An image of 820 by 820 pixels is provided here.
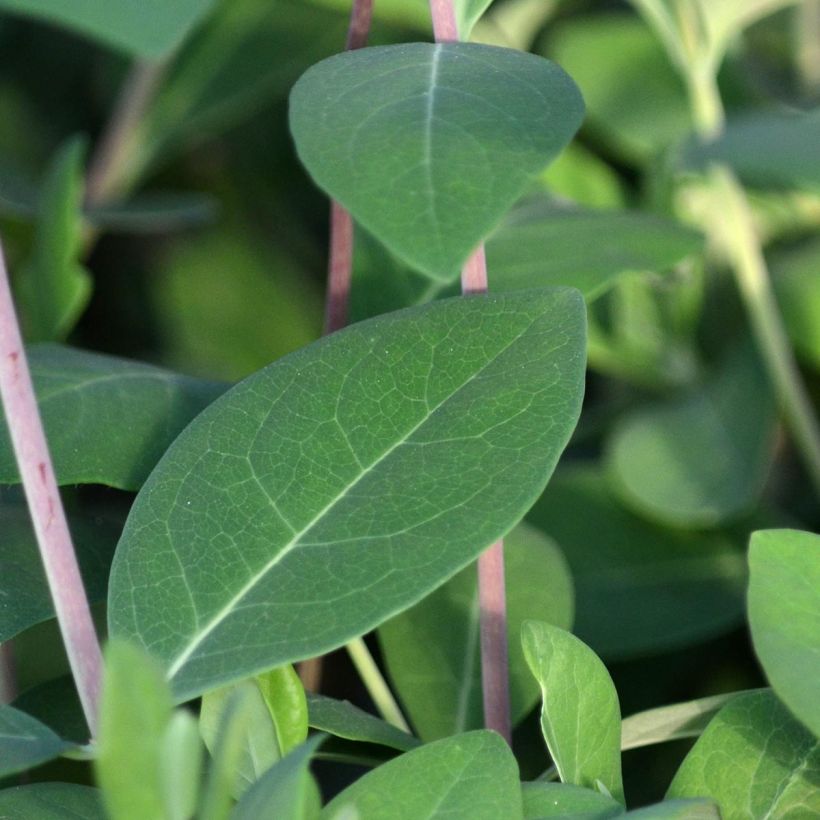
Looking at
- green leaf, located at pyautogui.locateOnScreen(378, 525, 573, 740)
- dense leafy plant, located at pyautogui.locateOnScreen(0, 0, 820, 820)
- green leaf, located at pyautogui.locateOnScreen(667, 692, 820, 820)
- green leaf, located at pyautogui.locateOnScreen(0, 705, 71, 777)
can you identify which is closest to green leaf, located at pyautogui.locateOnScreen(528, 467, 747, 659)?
dense leafy plant, located at pyautogui.locateOnScreen(0, 0, 820, 820)

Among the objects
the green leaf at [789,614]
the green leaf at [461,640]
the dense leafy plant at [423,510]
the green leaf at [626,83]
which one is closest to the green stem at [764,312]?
the dense leafy plant at [423,510]

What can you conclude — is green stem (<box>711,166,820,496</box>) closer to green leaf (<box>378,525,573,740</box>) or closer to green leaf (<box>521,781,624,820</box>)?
green leaf (<box>378,525,573,740</box>)

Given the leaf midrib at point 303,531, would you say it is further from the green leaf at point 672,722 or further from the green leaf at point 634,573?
the green leaf at point 634,573

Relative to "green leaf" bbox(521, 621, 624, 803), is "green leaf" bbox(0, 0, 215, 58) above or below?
above

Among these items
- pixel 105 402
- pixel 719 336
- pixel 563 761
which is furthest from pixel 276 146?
pixel 563 761

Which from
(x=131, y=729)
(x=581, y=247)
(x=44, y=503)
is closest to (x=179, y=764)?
(x=131, y=729)

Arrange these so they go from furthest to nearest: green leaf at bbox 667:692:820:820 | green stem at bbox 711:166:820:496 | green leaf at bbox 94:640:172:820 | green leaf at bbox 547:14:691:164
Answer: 1. green leaf at bbox 547:14:691:164
2. green stem at bbox 711:166:820:496
3. green leaf at bbox 667:692:820:820
4. green leaf at bbox 94:640:172:820

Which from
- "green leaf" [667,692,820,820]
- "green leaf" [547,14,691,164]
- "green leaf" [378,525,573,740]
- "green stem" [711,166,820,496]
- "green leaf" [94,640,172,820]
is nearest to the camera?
"green leaf" [94,640,172,820]

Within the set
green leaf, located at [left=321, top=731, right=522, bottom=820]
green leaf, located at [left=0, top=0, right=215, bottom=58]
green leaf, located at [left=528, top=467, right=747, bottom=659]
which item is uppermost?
green leaf, located at [left=0, top=0, right=215, bottom=58]

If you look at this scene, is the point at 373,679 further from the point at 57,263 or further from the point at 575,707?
the point at 57,263
